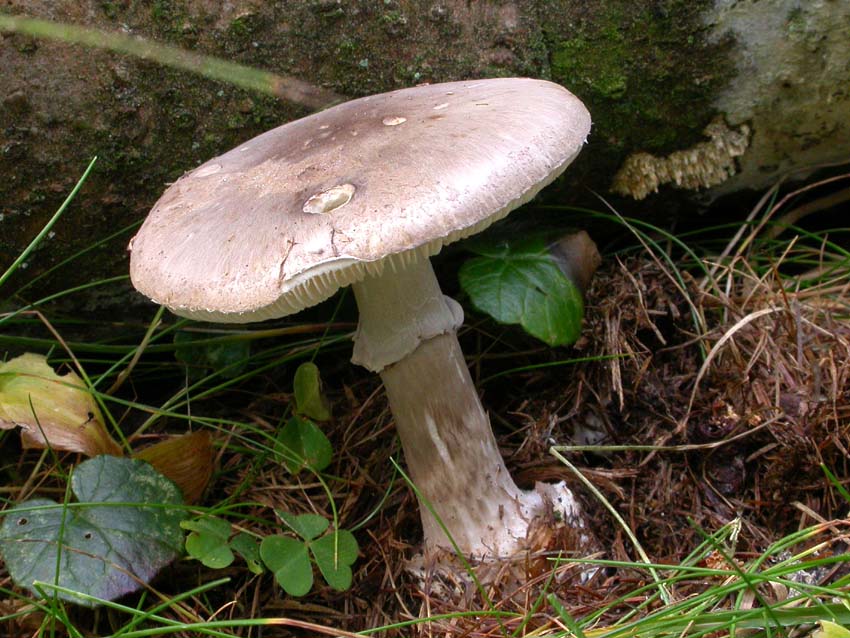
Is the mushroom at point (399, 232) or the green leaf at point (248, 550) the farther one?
the green leaf at point (248, 550)

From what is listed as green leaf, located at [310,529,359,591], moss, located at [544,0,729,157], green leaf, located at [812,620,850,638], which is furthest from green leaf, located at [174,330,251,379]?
green leaf, located at [812,620,850,638]

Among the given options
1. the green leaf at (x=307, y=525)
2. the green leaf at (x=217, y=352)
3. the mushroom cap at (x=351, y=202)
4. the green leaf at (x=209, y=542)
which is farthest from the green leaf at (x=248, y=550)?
the mushroom cap at (x=351, y=202)

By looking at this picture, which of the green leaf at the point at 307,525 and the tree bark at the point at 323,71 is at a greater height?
the tree bark at the point at 323,71

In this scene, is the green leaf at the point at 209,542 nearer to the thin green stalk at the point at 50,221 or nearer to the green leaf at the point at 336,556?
the green leaf at the point at 336,556

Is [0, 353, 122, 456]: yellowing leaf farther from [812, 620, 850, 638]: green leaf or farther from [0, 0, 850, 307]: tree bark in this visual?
[812, 620, 850, 638]: green leaf

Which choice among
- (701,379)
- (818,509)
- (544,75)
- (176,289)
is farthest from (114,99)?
(818,509)

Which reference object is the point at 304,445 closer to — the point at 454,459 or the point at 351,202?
the point at 454,459

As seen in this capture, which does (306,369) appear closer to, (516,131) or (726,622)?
(516,131)

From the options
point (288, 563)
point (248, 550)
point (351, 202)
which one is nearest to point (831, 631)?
point (351, 202)
